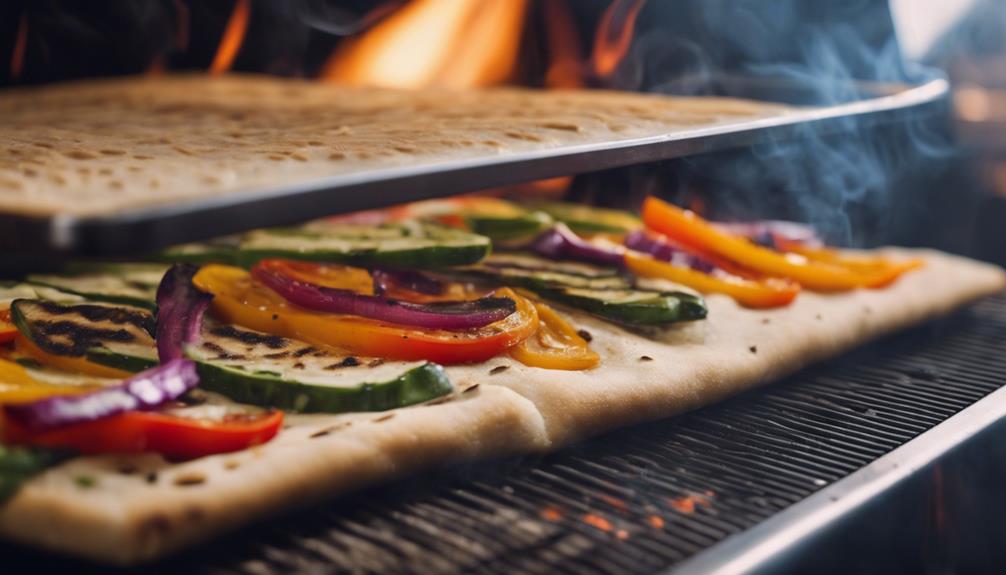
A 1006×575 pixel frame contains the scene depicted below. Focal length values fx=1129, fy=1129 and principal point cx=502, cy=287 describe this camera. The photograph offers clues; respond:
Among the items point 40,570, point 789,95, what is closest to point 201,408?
point 40,570

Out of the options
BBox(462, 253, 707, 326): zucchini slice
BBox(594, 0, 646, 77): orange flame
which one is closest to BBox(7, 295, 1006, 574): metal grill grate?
BBox(462, 253, 707, 326): zucchini slice

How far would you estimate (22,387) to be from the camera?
1888 millimetres

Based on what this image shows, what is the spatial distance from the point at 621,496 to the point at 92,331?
1.06 metres

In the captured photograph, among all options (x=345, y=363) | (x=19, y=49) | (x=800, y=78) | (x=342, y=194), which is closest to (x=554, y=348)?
(x=345, y=363)

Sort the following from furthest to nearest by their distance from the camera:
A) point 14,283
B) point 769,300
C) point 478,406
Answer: point 769,300 < point 14,283 < point 478,406

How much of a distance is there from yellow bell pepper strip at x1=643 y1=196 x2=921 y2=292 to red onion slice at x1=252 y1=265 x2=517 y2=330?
35.1 inches

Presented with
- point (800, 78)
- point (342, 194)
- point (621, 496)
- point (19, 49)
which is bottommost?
point (621, 496)

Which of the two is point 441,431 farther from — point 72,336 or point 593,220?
point 593,220

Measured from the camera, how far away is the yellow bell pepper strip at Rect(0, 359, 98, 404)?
1792 millimetres

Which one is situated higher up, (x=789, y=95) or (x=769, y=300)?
(x=789, y=95)

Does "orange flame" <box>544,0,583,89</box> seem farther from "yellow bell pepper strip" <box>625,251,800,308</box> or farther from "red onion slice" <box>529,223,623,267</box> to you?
"yellow bell pepper strip" <box>625,251,800,308</box>

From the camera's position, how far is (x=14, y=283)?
2664mm

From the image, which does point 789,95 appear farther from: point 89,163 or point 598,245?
point 89,163

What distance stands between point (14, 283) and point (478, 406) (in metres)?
1.33
